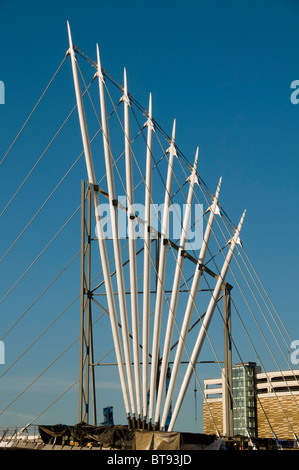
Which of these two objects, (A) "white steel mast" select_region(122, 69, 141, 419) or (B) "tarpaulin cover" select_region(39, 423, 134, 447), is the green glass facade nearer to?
(A) "white steel mast" select_region(122, 69, 141, 419)

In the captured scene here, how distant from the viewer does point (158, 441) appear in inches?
1196

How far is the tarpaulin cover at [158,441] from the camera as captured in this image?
3000cm

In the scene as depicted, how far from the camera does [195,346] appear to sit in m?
43.9

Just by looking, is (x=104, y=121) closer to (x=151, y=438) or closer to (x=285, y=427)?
(x=151, y=438)

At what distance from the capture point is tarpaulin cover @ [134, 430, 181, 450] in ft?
98.4

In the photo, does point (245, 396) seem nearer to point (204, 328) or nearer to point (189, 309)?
point (189, 309)

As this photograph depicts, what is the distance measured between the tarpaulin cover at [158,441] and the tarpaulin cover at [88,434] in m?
4.52

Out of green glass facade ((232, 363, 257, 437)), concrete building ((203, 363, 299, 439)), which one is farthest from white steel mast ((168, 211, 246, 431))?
green glass facade ((232, 363, 257, 437))

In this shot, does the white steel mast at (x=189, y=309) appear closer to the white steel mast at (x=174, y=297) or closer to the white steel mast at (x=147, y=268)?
the white steel mast at (x=174, y=297)

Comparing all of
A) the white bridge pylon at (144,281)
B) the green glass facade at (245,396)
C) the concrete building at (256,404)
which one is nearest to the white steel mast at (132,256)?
the white bridge pylon at (144,281)

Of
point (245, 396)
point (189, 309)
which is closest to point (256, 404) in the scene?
point (245, 396)

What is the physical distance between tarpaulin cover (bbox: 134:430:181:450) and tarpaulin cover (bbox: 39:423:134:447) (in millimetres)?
4516
